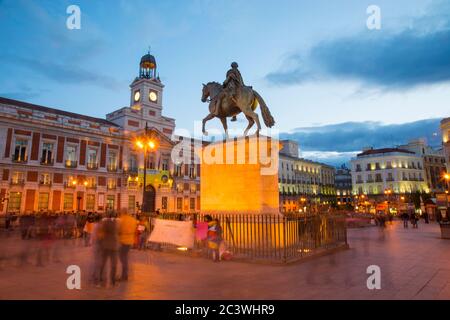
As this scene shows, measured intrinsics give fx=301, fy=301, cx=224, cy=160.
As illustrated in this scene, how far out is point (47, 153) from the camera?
38875 millimetres

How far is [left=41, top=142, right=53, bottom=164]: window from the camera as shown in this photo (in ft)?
126

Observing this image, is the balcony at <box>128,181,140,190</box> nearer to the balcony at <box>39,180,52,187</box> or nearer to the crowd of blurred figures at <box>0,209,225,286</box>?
the balcony at <box>39,180,52,187</box>

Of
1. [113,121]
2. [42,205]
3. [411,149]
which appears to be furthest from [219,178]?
[411,149]

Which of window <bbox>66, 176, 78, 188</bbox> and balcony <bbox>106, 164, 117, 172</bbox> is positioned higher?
balcony <bbox>106, 164, 117, 172</bbox>

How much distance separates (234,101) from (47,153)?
1417 inches

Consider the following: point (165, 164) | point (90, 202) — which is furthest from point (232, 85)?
point (165, 164)

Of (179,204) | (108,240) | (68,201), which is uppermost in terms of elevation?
(68,201)

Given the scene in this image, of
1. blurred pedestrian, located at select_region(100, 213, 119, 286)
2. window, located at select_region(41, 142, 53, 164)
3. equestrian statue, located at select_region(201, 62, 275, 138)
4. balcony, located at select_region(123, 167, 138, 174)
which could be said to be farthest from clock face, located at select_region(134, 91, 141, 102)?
blurred pedestrian, located at select_region(100, 213, 119, 286)

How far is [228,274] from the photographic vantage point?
6.98 meters

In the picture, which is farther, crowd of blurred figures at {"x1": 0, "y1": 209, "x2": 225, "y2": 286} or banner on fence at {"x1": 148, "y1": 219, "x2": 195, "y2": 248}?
banner on fence at {"x1": 148, "y1": 219, "x2": 195, "y2": 248}

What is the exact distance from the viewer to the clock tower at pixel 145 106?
49.0 m

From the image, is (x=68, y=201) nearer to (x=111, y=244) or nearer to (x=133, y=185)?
(x=133, y=185)

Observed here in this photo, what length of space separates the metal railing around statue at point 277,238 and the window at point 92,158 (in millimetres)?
35452

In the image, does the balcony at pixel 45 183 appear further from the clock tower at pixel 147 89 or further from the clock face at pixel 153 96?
the clock face at pixel 153 96
